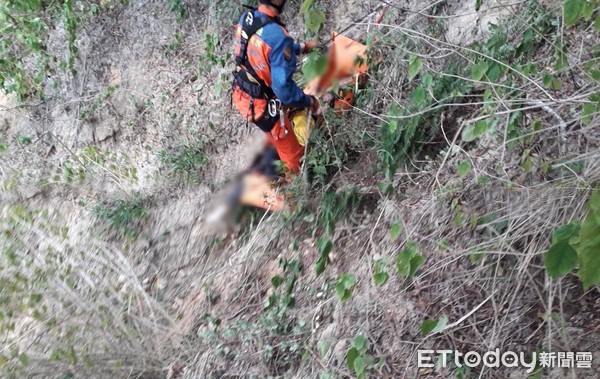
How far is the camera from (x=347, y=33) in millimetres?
4828

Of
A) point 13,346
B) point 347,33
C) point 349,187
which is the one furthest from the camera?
point 347,33

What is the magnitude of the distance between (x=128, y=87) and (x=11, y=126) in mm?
1878

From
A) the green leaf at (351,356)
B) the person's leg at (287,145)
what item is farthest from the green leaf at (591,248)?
the person's leg at (287,145)

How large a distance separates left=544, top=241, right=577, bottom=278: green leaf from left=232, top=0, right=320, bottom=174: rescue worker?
2.28 metres

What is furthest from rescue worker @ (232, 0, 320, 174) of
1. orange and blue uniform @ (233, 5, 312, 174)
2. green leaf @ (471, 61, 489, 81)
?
green leaf @ (471, 61, 489, 81)

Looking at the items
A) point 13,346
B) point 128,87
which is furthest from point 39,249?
point 128,87

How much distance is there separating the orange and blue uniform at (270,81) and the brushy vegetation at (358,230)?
0.23 meters

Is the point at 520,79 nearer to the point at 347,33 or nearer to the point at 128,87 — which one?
the point at 347,33

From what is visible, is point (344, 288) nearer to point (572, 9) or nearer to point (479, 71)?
point (479, 71)

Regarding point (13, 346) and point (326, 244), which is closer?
point (326, 244)

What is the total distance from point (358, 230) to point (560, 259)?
81.9 inches

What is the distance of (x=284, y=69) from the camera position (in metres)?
3.92

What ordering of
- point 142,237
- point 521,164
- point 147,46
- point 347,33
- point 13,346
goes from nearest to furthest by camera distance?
point 521,164 < point 13,346 < point 347,33 < point 142,237 < point 147,46

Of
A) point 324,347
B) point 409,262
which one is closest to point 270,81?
point 324,347
